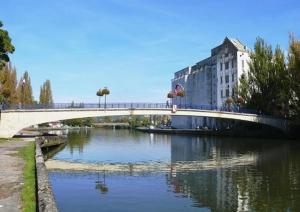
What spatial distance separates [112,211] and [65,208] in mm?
2010

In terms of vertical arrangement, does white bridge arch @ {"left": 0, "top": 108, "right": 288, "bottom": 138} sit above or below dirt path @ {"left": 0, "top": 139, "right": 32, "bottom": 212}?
above

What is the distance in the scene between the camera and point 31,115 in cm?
5259

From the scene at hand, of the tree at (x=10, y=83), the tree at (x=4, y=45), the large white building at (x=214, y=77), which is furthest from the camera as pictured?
the large white building at (x=214, y=77)

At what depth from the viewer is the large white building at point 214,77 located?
90.6m

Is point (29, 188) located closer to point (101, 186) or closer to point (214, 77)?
point (101, 186)

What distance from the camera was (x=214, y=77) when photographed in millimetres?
102562

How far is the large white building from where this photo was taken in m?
90.6

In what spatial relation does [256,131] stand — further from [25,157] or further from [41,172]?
[41,172]

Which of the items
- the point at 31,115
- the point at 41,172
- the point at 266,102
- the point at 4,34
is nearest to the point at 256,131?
the point at 266,102

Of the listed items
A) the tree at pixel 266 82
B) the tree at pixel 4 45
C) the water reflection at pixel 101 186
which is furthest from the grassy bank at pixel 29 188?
the tree at pixel 266 82

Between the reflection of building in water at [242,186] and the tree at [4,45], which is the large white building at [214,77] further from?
the reflection of building in water at [242,186]

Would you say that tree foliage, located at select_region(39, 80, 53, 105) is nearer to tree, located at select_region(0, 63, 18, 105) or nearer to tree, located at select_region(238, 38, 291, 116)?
tree, located at select_region(0, 63, 18, 105)

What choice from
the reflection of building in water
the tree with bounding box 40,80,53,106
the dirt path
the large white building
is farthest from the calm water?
the tree with bounding box 40,80,53,106

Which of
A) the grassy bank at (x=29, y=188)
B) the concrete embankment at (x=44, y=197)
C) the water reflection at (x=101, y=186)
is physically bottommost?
the water reflection at (x=101, y=186)
